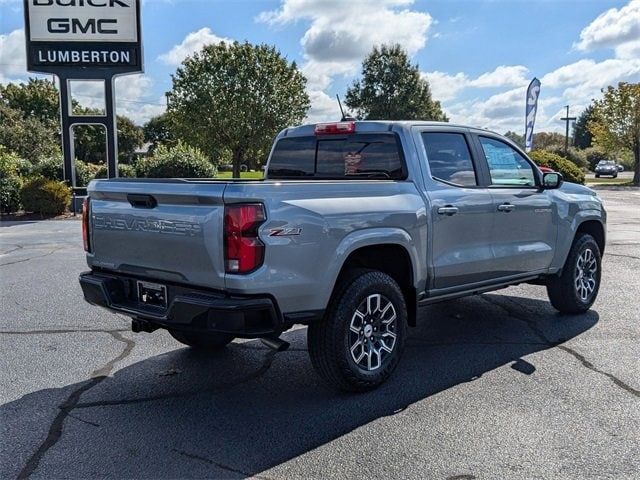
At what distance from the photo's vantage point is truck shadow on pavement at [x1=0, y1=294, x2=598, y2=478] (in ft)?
10.8

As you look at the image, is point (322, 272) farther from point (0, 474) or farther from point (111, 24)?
point (111, 24)

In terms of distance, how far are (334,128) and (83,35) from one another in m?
16.3

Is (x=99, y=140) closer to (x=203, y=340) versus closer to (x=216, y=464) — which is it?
(x=203, y=340)

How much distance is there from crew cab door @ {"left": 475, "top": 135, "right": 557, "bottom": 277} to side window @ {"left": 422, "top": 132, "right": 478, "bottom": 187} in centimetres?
21

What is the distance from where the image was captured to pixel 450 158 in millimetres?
5078

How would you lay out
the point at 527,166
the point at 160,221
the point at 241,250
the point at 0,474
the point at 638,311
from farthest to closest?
the point at 638,311
the point at 527,166
the point at 160,221
the point at 241,250
the point at 0,474

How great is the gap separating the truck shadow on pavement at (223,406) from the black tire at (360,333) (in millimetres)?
154

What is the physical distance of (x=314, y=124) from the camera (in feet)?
17.6

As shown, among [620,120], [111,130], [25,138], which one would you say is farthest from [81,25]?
[620,120]

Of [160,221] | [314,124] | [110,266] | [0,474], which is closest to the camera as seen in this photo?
[0,474]

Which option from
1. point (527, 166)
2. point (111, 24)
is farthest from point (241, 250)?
point (111, 24)

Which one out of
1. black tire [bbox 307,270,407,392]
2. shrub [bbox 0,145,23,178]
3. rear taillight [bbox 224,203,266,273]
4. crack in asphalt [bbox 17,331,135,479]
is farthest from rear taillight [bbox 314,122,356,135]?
shrub [bbox 0,145,23,178]

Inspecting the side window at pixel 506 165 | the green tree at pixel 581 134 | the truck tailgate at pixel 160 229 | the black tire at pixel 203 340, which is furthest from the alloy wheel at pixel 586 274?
the green tree at pixel 581 134

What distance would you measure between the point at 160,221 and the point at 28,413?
149 cm
